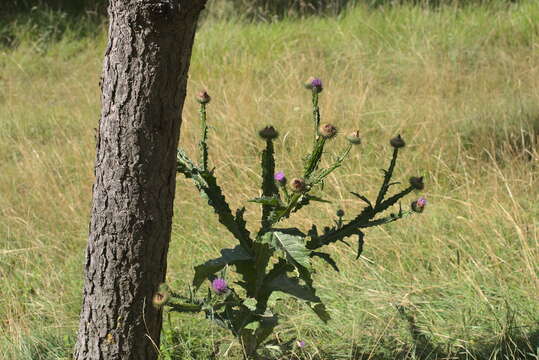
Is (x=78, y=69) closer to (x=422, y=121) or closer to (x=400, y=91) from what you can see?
(x=400, y=91)

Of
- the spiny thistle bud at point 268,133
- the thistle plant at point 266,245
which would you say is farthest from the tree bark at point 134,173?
the spiny thistle bud at point 268,133

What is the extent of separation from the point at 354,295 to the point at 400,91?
2558 mm

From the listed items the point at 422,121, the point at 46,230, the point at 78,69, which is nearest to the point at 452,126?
the point at 422,121

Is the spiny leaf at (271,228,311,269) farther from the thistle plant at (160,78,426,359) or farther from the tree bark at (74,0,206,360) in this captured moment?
the tree bark at (74,0,206,360)

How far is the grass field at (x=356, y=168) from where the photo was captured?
8.02ft

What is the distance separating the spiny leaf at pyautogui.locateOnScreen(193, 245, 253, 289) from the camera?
190 centimetres

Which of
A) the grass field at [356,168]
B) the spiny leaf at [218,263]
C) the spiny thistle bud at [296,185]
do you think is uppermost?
the spiny thistle bud at [296,185]

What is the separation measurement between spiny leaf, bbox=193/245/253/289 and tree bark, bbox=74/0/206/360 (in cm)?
15

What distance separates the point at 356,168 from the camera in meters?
3.74

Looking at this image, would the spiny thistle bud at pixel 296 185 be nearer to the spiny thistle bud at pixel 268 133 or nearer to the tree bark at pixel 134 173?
the spiny thistle bud at pixel 268 133

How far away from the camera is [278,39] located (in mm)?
6094

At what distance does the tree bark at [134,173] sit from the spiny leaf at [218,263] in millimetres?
154

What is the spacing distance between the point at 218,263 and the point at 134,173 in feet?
1.06

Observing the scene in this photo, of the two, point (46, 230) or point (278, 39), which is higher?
point (278, 39)
